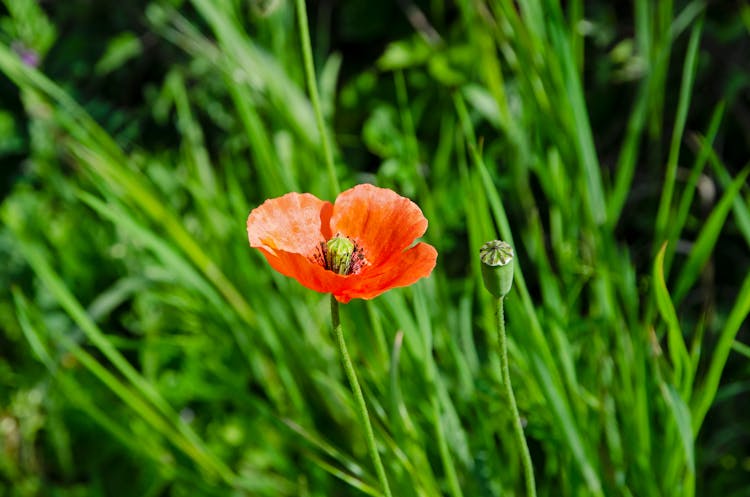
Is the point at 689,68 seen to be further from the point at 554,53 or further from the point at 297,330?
the point at 297,330

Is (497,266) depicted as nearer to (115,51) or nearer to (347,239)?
(347,239)

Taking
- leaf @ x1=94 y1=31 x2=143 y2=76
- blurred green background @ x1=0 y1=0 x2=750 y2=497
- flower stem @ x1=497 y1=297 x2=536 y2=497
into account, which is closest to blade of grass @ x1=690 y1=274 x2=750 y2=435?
blurred green background @ x1=0 y1=0 x2=750 y2=497

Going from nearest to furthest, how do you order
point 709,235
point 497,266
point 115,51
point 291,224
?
point 497,266
point 291,224
point 709,235
point 115,51

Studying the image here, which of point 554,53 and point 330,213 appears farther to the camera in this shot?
point 554,53

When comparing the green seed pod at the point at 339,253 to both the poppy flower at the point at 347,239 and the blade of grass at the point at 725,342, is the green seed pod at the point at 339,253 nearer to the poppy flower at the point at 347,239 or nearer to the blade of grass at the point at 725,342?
the poppy flower at the point at 347,239

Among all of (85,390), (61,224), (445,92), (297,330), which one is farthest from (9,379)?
(445,92)

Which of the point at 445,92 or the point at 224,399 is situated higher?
the point at 445,92

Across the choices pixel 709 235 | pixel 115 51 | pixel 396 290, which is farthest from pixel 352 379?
pixel 115 51

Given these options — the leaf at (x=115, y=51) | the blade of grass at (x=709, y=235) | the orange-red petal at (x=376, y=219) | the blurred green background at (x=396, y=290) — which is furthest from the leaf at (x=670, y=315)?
the leaf at (x=115, y=51)
